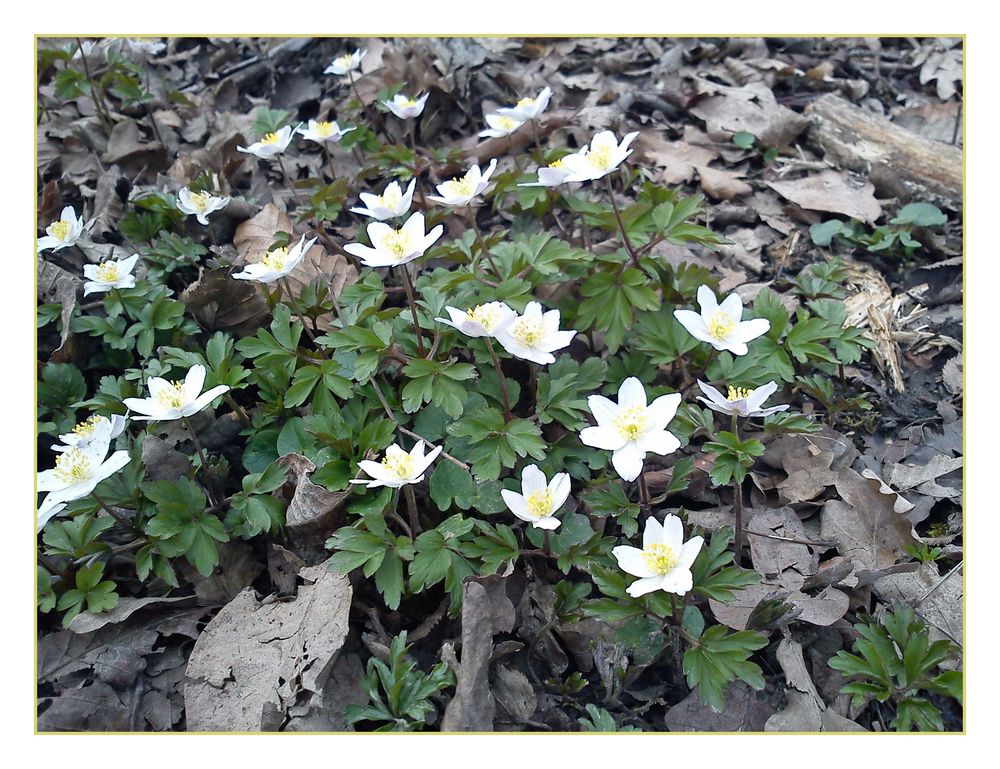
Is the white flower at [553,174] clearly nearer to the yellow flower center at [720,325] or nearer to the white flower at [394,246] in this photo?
the white flower at [394,246]

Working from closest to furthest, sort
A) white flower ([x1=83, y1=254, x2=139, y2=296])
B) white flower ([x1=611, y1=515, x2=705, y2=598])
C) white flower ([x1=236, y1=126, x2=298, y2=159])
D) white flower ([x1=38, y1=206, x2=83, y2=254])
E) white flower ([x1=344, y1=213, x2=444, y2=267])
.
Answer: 1. white flower ([x1=611, y1=515, x2=705, y2=598])
2. white flower ([x1=344, y1=213, x2=444, y2=267])
3. white flower ([x1=83, y1=254, x2=139, y2=296])
4. white flower ([x1=38, y1=206, x2=83, y2=254])
5. white flower ([x1=236, y1=126, x2=298, y2=159])

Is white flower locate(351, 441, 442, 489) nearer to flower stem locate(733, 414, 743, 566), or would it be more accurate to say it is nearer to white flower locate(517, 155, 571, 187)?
flower stem locate(733, 414, 743, 566)

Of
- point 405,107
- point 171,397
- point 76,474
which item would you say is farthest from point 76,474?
point 405,107

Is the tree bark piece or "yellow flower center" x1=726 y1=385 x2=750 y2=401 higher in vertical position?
the tree bark piece

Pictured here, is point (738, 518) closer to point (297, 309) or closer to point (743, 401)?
point (743, 401)

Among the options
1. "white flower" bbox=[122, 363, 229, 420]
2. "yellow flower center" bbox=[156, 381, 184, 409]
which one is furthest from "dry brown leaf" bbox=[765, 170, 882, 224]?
"yellow flower center" bbox=[156, 381, 184, 409]

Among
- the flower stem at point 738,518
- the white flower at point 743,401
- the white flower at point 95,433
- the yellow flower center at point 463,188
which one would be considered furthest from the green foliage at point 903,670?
the white flower at point 95,433

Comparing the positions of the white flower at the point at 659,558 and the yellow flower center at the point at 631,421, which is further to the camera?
the yellow flower center at the point at 631,421
